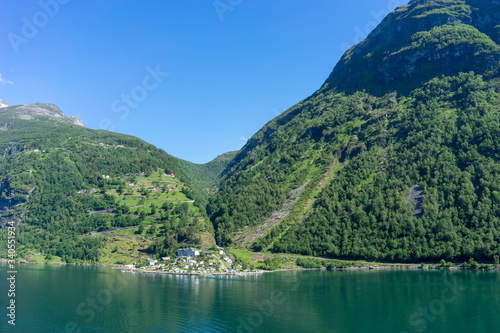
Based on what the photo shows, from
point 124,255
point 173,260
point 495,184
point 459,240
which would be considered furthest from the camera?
point 124,255

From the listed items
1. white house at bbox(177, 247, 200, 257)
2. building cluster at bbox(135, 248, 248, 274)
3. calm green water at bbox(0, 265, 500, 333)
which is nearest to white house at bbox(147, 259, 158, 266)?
building cluster at bbox(135, 248, 248, 274)

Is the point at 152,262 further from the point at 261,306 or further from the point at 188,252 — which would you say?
the point at 261,306

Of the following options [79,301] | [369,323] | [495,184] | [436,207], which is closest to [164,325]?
[79,301]

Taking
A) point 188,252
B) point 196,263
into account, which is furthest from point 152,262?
point 196,263

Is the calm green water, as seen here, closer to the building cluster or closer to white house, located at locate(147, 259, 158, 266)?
the building cluster

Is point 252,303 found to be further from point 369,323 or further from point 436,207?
point 436,207

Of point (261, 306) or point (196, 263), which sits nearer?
point (261, 306)
